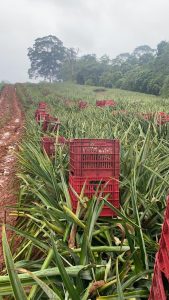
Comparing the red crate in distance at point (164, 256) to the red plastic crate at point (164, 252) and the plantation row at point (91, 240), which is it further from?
the plantation row at point (91, 240)

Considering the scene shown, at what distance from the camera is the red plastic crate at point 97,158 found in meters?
3.40

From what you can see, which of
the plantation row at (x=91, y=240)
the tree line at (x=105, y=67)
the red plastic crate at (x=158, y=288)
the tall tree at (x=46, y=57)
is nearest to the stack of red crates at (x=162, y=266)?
the red plastic crate at (x=158, y=288)

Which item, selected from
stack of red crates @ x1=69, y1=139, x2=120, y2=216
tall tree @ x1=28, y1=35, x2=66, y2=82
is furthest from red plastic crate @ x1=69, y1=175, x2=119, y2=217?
tall tree @ x1=28, y1=35, x2=66, y2=82

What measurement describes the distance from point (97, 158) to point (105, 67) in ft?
193

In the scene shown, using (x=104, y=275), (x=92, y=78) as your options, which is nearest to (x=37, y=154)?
(x=104, y=275)

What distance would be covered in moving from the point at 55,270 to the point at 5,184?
12.6 feet

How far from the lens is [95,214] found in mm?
2717

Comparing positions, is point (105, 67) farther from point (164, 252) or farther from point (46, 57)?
point (164, 252)

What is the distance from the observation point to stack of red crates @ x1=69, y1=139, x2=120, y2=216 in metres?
3.37

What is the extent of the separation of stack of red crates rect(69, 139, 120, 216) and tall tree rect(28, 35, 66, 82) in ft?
249

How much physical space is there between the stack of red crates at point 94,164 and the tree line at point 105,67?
27.3m

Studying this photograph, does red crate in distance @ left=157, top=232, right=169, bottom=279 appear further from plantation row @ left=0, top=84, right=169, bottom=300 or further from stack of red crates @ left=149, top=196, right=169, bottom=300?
plantation row @ left=0, top=84, right=169, bottom=300

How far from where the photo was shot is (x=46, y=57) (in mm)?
77500

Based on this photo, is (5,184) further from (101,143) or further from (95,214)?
(95,214)
